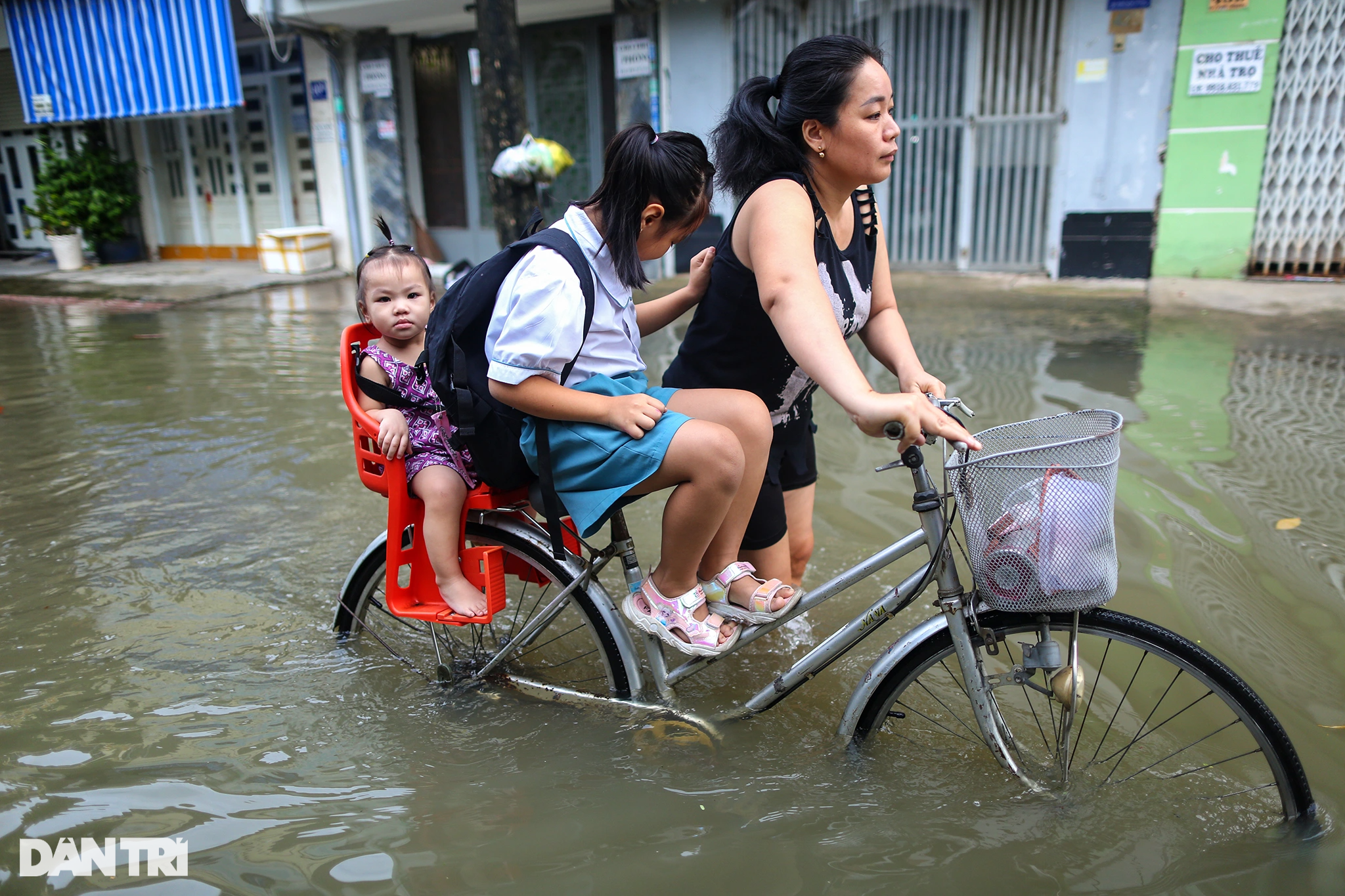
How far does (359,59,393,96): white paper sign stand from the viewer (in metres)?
11.8

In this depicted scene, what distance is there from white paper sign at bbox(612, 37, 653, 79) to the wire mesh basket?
31.1 ft

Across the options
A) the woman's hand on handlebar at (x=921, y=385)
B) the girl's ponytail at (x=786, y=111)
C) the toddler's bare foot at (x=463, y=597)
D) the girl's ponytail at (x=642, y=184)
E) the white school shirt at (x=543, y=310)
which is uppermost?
the girl's ponytail at (x=786, y=111)

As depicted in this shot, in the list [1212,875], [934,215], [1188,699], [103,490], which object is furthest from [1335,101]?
[103,490]

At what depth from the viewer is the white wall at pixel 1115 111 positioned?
27.4 ft

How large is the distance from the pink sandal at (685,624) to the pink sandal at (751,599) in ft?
0.12

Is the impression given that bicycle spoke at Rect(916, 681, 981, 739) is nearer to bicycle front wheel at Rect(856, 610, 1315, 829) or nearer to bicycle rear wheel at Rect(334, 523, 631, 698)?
bicycle front wheel at Rect(856, 610, 1315, 829)

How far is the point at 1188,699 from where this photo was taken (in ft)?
7.98

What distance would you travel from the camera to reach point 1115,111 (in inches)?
340

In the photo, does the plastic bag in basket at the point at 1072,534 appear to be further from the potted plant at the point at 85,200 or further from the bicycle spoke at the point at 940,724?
the potted plant at the point at 85,200

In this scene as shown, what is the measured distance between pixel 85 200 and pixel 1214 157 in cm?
1422

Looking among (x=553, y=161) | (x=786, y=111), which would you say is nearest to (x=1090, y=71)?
(x=553, y=161)

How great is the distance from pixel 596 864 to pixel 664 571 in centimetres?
68

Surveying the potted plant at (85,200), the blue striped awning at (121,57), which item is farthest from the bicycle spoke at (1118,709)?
the potted plant at (85,200)

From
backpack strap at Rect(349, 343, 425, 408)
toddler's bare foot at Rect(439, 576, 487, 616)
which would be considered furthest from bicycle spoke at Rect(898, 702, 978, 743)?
backpack strap at Rect(349, 343, 425, 408)
